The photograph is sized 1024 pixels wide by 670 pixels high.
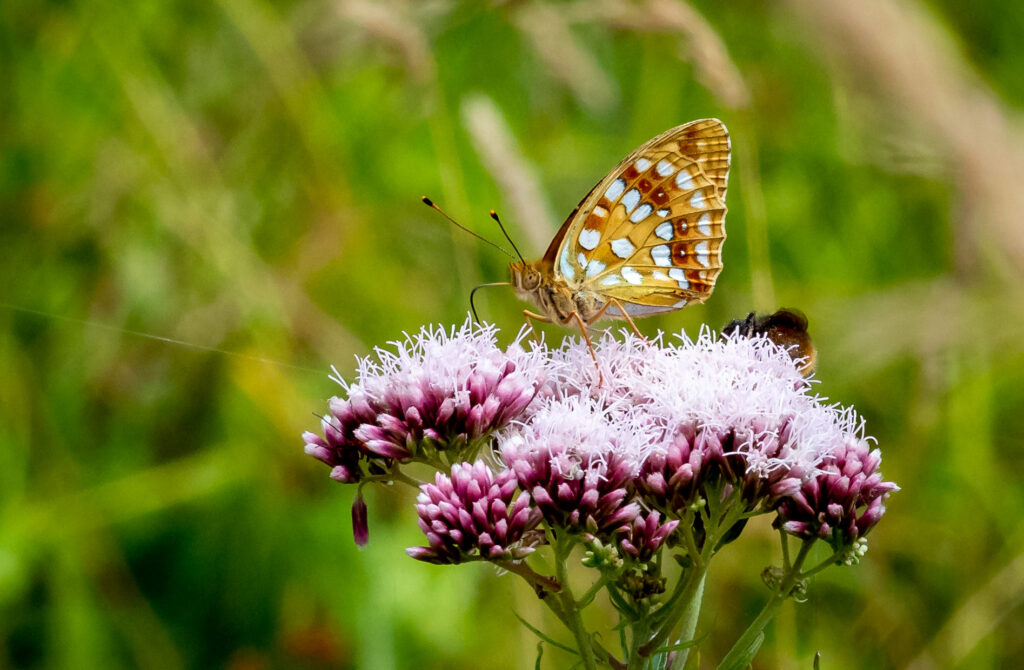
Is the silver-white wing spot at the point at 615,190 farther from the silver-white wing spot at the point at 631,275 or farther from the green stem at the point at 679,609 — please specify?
the green stem at the point at 679,609

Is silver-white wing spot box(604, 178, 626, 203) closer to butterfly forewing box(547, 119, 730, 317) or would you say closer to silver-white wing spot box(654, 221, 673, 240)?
butterfly forewing box(547, 119, 730, 317)

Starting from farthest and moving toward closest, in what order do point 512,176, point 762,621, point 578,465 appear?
1. point 512,176
2. point 578,465
3. point 762,621

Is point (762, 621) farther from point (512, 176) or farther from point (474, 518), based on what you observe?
point (512, 176)

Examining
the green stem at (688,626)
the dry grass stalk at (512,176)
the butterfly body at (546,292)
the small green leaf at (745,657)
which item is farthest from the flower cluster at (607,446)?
the dry grass stalk at (512,176)

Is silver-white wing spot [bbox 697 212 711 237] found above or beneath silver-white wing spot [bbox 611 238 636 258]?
above

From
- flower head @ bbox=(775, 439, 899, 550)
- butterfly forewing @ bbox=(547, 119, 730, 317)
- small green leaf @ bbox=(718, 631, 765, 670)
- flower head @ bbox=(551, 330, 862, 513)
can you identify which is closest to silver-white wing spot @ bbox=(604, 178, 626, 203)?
butterfly forewing @ bbox=(547, 119, 730, 317)

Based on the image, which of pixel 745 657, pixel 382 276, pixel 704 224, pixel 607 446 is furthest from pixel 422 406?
pixel 382 276
